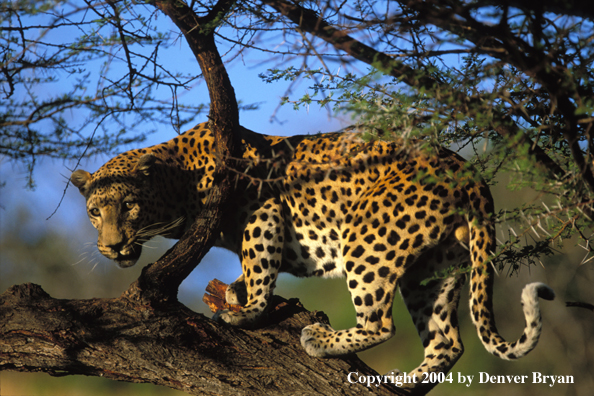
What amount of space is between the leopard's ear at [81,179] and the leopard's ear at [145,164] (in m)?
0.53

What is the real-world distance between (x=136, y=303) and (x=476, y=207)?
304 cm

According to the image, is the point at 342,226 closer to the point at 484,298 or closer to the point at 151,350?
the point at 484,298

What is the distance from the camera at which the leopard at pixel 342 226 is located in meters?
4.30

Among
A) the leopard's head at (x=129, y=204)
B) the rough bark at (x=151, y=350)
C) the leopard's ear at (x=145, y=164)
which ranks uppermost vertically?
the leopard's ear at (x=145, y=164)

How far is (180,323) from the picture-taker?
427 cm

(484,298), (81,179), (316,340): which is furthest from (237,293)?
(484,298)

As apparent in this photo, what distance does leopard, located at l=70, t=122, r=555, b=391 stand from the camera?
430cm

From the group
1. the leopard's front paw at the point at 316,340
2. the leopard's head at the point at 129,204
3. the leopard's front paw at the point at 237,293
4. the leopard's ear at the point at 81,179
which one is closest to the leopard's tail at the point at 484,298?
the leopard's front paw at the point at 316,340

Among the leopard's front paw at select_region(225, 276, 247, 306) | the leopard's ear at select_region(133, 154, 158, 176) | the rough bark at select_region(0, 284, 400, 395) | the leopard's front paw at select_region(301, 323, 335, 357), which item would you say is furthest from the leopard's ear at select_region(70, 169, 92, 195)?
the leopard's front paw at select_region(301, 323, 335, 357)

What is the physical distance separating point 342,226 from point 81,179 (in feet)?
8.79

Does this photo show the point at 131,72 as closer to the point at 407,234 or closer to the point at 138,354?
the point at 138,354

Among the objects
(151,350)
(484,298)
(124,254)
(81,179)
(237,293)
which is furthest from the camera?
(237,293)

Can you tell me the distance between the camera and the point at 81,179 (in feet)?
16.9

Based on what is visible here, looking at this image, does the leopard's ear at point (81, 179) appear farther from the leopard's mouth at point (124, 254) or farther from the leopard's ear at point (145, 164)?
the leopard's mouth at point (124, 254)
